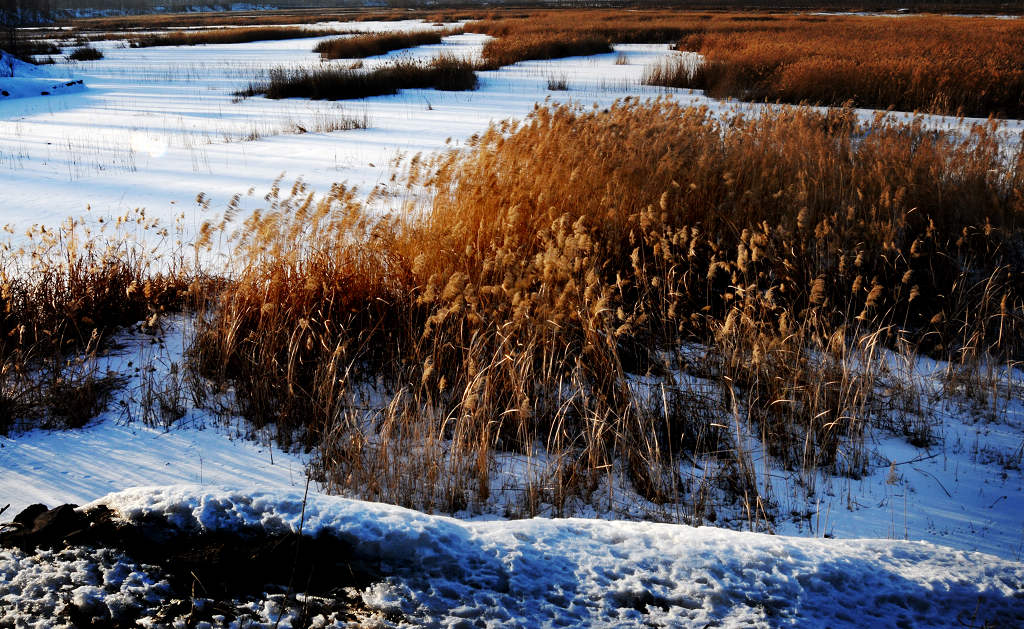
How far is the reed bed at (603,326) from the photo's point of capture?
3018 mm

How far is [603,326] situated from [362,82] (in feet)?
45.9

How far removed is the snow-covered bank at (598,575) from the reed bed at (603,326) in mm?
1105

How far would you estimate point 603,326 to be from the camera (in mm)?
3762

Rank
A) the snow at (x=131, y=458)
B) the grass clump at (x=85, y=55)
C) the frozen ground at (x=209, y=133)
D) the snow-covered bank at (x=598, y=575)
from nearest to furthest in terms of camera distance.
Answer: the snow-covered bank at (x=598, y=575) → the snow at (x=131, y=458) → the frozen ground at (x=209, y=133) → the grass clump at (x=85, y=55)

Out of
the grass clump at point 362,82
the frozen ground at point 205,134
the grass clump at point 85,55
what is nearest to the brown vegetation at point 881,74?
the frozen ground at point 205,134

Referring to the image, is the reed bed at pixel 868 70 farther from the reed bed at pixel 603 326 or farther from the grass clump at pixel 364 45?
the grass clump at pixel 364 45

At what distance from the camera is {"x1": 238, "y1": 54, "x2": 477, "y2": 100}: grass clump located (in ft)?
51.9

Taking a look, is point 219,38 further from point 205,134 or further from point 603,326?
point 603,326

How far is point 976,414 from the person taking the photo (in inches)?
141

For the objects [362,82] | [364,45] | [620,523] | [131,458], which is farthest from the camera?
[364,45]

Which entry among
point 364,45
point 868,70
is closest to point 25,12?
point 364,45

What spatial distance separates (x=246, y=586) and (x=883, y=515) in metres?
2.54

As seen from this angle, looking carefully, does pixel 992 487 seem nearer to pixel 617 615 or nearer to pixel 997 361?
pixel 997 361

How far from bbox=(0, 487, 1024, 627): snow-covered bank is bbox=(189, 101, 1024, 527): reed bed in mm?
1105
